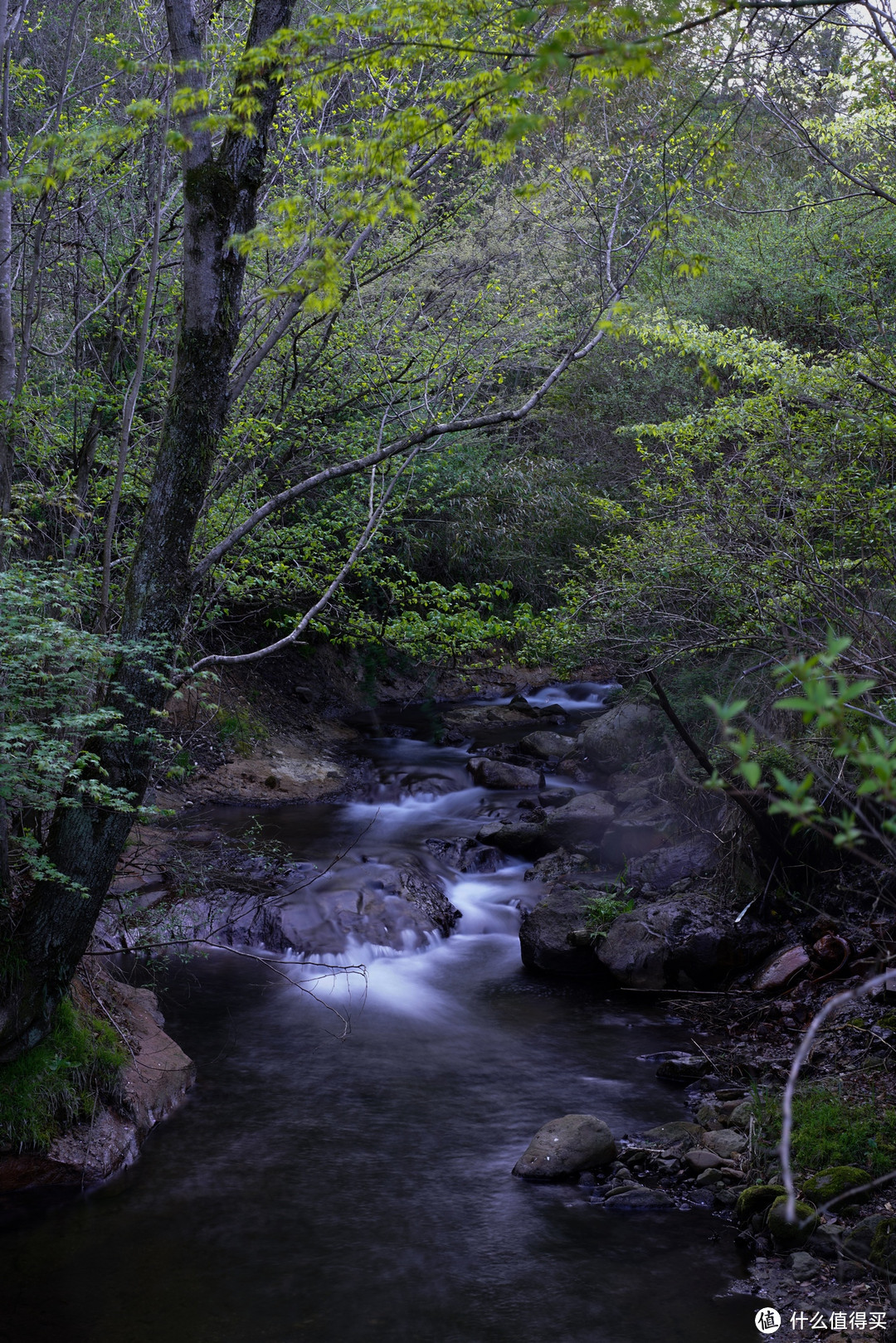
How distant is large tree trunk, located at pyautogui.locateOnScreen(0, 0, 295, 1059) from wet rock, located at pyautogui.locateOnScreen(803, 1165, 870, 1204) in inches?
168

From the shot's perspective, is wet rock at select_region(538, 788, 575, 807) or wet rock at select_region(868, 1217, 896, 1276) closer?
wet rock at select_region(868, 1217, 896, 1276)

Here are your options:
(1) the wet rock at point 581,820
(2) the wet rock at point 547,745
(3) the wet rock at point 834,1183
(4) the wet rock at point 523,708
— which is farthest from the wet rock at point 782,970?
(4) the wet rock at point 523,708

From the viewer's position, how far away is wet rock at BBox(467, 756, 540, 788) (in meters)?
14.0

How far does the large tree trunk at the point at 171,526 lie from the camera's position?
17.7ft

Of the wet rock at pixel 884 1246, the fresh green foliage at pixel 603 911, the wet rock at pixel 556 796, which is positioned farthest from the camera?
the wet rock at pixel 556 796

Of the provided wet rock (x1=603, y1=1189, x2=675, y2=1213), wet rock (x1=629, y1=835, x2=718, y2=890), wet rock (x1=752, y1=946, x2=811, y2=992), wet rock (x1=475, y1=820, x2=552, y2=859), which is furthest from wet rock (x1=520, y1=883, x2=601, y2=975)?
wet rock (x1=603, y1=1189, x2=675, y2=1213)

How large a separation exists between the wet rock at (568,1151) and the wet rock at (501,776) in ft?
26.3

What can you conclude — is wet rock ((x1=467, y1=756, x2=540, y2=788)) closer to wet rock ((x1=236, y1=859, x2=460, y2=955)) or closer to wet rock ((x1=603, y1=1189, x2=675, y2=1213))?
wet rock ((x1=236, y1=859, x2=460, y2=955))

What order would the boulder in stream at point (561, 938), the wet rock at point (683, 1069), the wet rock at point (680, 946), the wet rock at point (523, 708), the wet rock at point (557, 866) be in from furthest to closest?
the wet rock at point (523, 708)
the wet rock at point (557, 866)
the boulder in stream at point (561, 938)
the wet rock at point (680, 946)
the wet rock at point (683, 1069)

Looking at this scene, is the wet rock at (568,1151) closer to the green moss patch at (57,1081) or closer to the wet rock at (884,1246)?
the wet rock at (884,1246)

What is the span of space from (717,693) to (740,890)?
2.77 metres

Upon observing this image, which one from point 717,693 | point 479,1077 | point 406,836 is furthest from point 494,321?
point 479,1077

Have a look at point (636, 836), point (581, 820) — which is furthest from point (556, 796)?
point (636, 836)

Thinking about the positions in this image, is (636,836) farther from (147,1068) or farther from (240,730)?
(240,730)
